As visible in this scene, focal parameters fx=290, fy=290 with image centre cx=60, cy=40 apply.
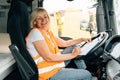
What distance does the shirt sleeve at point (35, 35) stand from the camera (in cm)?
255

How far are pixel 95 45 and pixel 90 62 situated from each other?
0.42 m

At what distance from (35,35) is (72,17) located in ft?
6.17

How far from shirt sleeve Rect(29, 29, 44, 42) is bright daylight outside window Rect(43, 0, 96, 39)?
90 centimetres

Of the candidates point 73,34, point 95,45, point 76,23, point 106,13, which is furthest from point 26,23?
point 76,23

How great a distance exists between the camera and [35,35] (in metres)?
2.58

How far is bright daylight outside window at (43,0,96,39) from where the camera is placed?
350 cm

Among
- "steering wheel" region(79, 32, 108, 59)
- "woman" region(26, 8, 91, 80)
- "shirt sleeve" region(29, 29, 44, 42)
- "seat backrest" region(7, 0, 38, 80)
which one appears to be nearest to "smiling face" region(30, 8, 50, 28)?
"woman" region(26, 8, 91, 80)

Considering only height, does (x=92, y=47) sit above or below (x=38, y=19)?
below

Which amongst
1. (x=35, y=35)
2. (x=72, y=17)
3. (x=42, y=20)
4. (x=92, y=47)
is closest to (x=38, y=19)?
(x=42, y=20)

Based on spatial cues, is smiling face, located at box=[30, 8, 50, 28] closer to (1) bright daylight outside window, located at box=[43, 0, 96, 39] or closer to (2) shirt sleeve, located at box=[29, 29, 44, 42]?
(2) shirt sleeve, located at box=[29, 29, 44, 42]

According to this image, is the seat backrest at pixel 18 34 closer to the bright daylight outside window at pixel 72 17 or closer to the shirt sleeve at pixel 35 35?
the shirt sleeve at pixel 35 35

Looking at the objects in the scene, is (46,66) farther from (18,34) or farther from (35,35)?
(18,34)

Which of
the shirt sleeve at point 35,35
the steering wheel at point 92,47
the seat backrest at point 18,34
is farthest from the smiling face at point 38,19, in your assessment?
the steering wheel at point 92,47

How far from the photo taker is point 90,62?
3180mm
